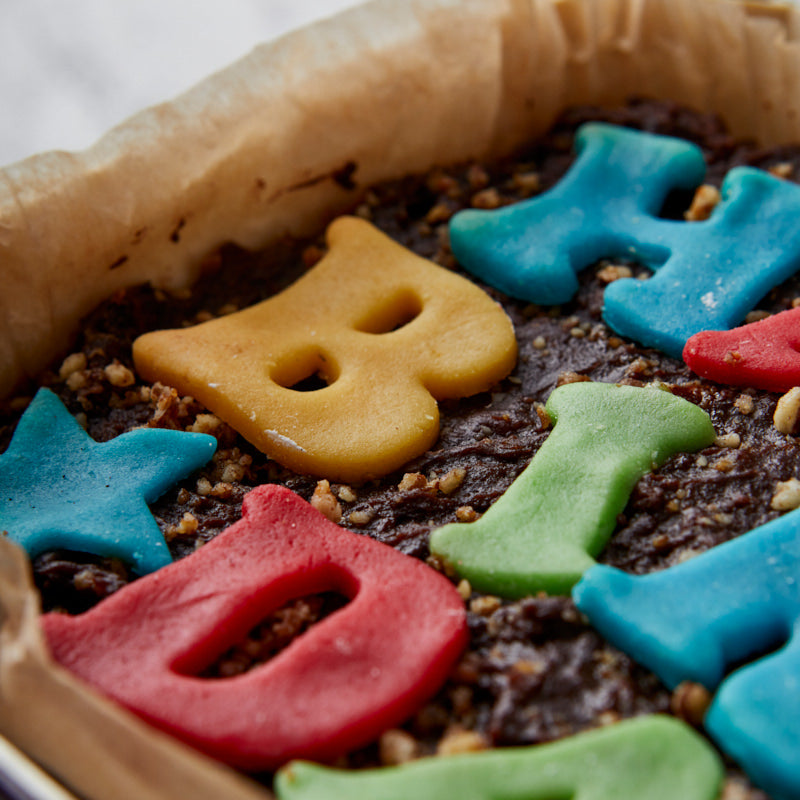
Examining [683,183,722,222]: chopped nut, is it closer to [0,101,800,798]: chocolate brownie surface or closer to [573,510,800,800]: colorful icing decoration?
[0,101,800,798]: chocolate brownie surface

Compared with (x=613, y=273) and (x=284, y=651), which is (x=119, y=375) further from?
(x=613, y=273)

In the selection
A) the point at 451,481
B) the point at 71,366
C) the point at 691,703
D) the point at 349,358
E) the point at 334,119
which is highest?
the point at 334,119

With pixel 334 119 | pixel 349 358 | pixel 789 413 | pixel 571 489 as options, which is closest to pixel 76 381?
pixel 349 358

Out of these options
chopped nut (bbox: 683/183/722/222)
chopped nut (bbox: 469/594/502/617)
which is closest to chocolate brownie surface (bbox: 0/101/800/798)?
chopped nut (bbox: 469/594/502/617)

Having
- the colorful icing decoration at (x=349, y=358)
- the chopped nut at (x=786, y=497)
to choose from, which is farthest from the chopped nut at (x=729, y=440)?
the colorful icing decoration at (x=349, y=358)

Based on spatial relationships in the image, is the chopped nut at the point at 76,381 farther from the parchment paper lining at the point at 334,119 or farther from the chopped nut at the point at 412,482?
the chopped nut at the point at 412,482

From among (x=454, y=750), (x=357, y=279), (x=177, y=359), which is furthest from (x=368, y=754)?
(x=357, y=279)
